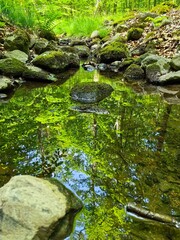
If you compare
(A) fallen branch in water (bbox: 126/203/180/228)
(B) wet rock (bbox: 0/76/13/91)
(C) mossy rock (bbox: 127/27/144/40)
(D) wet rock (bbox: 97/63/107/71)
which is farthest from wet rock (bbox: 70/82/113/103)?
(C) mossy rock (bbox: 127/27/144/40)

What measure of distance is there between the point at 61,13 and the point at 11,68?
38.2ft

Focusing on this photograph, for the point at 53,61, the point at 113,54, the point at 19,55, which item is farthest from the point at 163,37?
the point at 19,55

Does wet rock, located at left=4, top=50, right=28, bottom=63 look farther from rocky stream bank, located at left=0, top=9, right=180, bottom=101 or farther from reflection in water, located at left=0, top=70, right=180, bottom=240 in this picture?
reflection in water, located at left=0, top=70, right=180, bottom=240

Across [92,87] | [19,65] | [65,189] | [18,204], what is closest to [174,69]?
[92,87]

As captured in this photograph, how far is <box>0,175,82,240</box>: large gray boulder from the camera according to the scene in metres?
1.94

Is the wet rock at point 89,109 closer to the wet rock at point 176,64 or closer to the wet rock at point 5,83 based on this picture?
the wet rock at point 5,83

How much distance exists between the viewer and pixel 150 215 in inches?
90.0

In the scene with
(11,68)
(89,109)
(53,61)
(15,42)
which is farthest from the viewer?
(15,42)

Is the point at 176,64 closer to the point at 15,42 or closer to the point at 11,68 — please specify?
the point at 11,68

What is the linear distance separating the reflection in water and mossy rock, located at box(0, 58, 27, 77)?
5.51 ft

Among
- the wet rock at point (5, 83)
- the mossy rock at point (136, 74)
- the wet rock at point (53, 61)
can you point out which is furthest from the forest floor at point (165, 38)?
the wet rock at point (5, 83)

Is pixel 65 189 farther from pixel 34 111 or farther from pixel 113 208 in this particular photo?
pixel 34 111

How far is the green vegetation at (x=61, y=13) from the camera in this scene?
1107cm

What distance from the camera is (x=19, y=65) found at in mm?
7297
